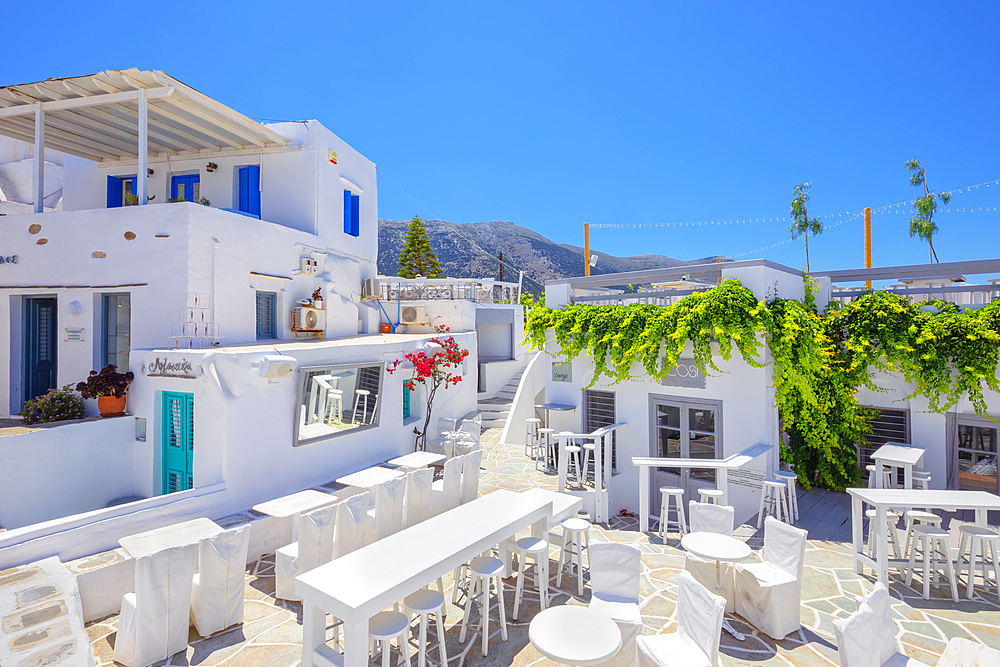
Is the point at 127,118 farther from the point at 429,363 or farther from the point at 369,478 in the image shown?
the point at 369,478

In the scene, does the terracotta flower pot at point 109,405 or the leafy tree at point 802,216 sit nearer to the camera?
the terracotta flower pot at point 109,405

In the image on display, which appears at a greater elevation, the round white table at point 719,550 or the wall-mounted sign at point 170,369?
the wall-mounted sign at point 170,369

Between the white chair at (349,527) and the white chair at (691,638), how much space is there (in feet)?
10.2

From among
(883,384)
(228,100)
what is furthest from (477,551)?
(228,100)

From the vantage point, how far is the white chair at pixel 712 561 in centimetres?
509

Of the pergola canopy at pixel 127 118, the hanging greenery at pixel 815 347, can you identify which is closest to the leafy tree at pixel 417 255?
the pergola canopy at pixel 127 118

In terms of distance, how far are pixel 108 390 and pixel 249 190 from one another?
20.6 ft

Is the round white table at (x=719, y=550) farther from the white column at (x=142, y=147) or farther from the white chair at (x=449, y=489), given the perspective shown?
the white column at (x=142, y=147)

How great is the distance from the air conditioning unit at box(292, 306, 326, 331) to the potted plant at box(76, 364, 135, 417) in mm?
3996

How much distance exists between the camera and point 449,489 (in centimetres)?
677

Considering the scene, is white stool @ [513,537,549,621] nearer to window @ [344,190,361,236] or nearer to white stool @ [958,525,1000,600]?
white stool @ [958,525,1000,600]

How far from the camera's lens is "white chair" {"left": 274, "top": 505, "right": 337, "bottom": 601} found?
5051 mm

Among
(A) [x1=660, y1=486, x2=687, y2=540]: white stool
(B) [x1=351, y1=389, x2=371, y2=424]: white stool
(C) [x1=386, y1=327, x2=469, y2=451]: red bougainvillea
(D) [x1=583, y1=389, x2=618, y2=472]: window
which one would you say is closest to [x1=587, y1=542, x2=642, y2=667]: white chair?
(A) [x1=660, y1=486, x2=687, y2=540]: white stool

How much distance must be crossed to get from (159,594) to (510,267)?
225 ft
